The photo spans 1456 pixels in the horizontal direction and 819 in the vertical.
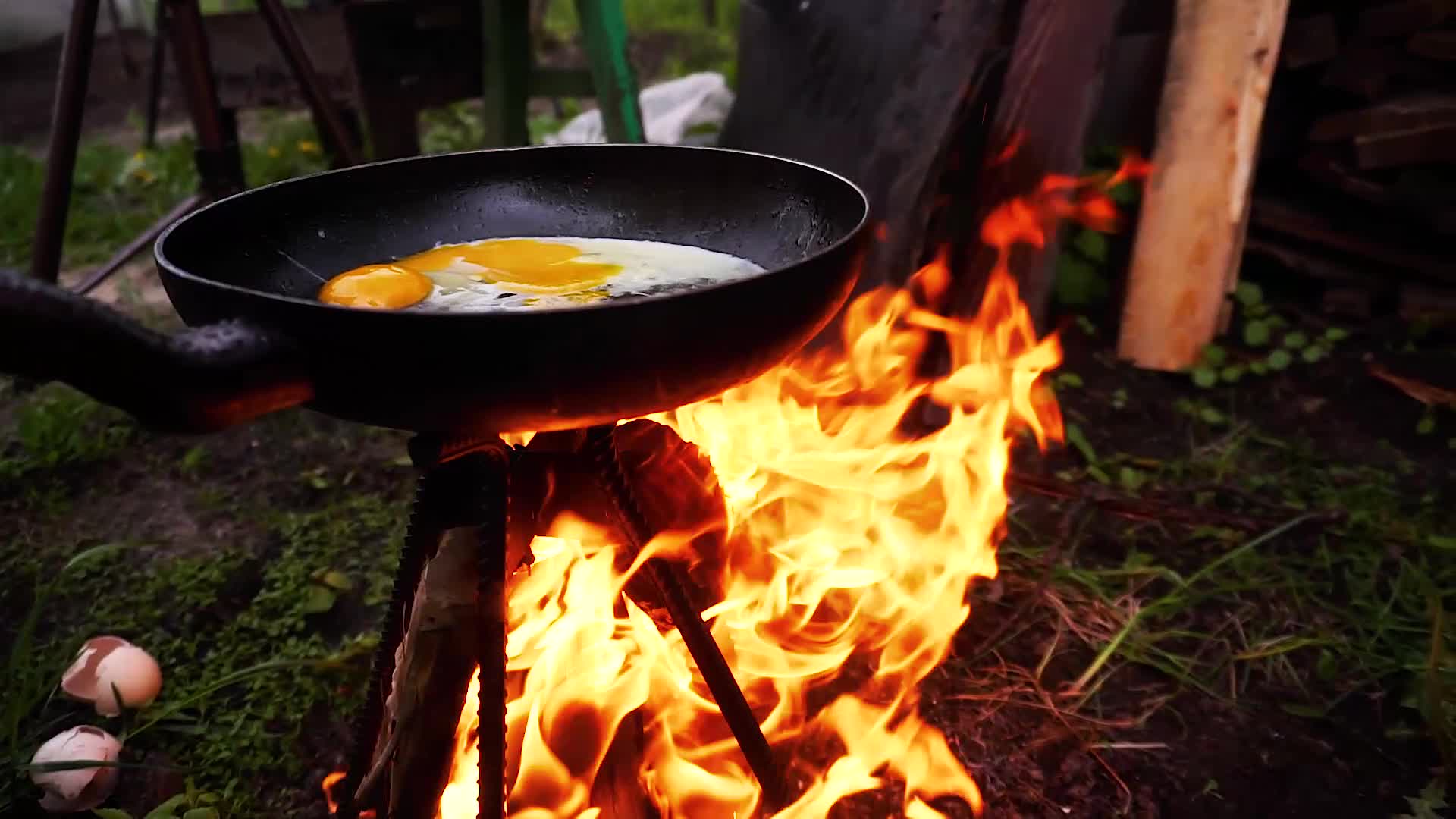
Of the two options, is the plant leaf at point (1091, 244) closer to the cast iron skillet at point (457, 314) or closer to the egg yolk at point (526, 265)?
the cast iron skillet at point (457, 314)

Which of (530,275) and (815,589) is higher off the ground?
(530,275)

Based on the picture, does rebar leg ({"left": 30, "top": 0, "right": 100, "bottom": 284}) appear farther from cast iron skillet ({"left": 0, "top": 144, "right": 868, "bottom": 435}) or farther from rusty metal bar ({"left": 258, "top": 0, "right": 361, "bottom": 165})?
cast iron skillet ({"left": 0, "top": 144, "right": 868, "bottom": 435})

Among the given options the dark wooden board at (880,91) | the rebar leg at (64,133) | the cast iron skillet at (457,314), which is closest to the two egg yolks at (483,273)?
the cast iron skillet at (457,314)

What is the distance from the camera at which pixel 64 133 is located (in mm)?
3344

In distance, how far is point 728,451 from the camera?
2279mm

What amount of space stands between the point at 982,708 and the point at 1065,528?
0.86 meters

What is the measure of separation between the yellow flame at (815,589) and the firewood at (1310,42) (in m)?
1.44

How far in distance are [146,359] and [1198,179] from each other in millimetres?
3477

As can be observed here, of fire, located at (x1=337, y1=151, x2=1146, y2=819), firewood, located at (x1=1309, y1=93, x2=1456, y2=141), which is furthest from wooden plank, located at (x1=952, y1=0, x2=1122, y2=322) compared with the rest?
firewood, located at (x1=1309, y1=93, x2=1456, y2=141)

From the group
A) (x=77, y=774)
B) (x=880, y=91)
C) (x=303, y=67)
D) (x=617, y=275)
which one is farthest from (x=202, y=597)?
(x=880, y=91)

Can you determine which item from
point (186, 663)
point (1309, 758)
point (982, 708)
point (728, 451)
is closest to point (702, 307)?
point (728, 451)

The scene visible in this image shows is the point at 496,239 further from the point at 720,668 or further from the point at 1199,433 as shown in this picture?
the point at 1199,433

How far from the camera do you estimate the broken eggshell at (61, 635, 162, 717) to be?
2.14 meters

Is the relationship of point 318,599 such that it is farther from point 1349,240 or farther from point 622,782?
point 1349,240
